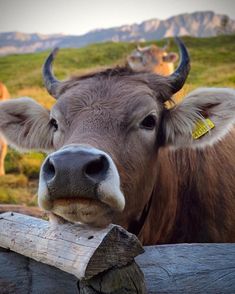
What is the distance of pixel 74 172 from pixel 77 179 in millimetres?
54

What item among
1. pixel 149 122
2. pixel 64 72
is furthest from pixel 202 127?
pixel 64 72

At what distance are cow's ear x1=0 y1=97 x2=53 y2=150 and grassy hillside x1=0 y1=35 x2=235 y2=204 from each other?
1673 millimetres

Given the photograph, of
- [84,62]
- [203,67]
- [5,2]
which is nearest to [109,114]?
[203,67]

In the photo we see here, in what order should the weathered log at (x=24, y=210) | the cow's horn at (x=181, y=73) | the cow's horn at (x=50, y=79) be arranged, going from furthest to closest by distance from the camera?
the weathered log at (x=24, y=210)
the cow's horn at (x=50, y=79)
the cow's horn at (x=181, y=73)

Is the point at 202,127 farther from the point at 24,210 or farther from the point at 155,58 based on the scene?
the point at 155,58

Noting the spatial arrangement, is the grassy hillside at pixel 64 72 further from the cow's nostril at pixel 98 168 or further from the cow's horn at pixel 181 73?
the cow's nostril at pixel 98 168

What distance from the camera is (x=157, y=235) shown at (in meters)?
4.55

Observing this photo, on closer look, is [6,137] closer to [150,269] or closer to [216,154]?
[216,154]

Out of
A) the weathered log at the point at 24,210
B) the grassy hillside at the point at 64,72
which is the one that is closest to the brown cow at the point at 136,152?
the weathered log at the point at 24,210

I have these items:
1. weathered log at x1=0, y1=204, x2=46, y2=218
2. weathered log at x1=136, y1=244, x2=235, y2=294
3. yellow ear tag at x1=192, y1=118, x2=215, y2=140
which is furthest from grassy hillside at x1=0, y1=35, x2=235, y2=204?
weathered log at x1=136, y1=244, x2=235, y2=294

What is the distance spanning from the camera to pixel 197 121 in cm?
430

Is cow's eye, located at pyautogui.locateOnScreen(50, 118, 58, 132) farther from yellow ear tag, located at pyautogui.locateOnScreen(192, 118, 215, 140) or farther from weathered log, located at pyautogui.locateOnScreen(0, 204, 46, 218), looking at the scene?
yellow ear tag, located at pyautogui.locateOnScreen(192, 118, 215, 140)

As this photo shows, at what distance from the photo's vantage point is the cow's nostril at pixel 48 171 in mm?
2926

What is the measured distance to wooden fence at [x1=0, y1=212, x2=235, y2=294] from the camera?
227 centimetres
